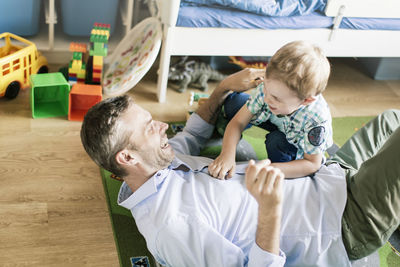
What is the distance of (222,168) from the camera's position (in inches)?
56.7

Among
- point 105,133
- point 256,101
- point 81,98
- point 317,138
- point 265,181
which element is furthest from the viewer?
point 81,98

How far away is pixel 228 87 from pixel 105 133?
700mm

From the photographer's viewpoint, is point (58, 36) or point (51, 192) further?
point (58, 36)

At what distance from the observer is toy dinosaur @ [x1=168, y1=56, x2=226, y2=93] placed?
237cm

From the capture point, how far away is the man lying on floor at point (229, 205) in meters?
1.22

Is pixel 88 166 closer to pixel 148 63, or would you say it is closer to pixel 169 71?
pixel 148 63

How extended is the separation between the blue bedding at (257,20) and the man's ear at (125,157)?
3.06 feet

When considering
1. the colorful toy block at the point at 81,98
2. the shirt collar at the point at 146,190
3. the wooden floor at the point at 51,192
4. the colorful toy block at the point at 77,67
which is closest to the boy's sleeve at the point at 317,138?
the shirt collar at the point at 146,190

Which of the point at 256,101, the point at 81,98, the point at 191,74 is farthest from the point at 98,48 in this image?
the point at 256,101

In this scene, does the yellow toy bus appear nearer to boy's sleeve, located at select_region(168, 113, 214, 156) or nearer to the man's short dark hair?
boy's sleeve, located at select_region(168, 113, 214, 156)

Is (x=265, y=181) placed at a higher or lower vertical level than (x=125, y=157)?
higher

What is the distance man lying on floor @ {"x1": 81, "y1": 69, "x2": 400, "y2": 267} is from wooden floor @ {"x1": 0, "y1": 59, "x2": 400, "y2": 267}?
263 mm

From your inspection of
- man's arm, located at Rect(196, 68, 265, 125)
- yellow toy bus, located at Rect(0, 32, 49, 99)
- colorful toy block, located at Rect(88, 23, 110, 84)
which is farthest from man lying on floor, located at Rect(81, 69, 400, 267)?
yellow toy bus, located at Rect(0, 32, 49, 99)

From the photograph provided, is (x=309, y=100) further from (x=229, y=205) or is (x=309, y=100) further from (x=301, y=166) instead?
(x=229, y=205)
